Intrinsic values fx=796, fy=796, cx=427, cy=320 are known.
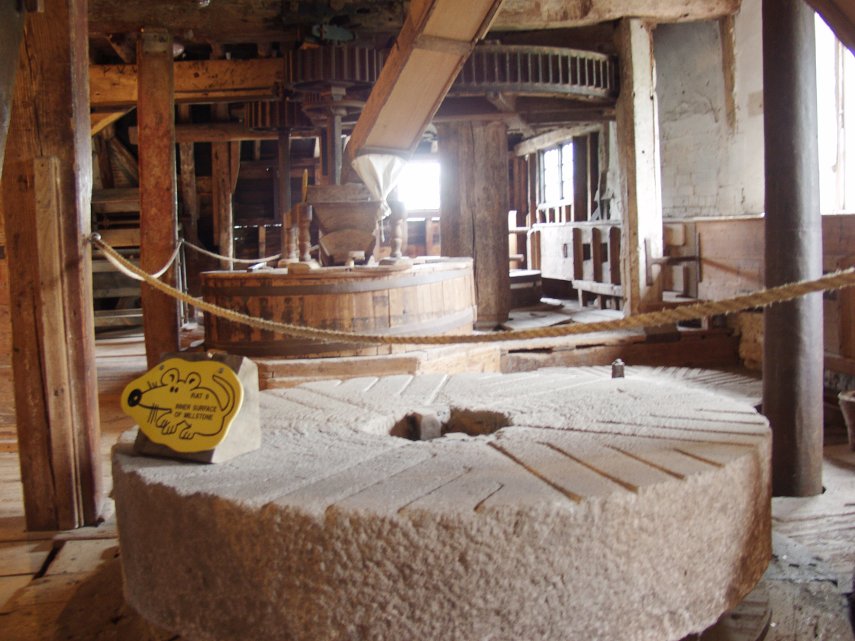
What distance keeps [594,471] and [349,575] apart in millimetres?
690

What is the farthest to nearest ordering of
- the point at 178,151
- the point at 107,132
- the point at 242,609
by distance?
the point at 178,151, the point at 107,132, the point at 242,609

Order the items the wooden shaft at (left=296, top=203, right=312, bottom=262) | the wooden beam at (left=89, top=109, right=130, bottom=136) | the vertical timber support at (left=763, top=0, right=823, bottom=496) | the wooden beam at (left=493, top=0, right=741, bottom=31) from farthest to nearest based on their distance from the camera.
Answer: the wooden beam at (left=89, top=109, right=130, bottom=136) < the wooden beam at (left=493, top=0, right=741, bottom=31) < the wooden shaft at (left=296, top=203, right=312, bottom=262) < the vertical timber support at (left=763, top=0, right=823, bottom=496)

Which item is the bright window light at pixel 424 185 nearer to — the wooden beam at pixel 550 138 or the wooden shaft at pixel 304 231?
the wooden beam at pixel 550 138

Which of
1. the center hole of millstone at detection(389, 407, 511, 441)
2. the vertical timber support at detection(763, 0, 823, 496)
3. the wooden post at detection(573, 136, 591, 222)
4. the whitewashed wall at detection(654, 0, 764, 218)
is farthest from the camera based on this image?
the wooden post at detection(573, 136, 591, 222)

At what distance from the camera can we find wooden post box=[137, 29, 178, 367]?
6.03 meters

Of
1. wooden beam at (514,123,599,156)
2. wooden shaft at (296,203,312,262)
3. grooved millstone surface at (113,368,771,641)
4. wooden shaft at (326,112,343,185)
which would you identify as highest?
wooden beam at (514,123,599,156)

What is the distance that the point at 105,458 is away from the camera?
449cm

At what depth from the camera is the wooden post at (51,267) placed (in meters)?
3.22

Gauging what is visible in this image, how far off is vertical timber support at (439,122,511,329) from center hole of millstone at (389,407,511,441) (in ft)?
15.2

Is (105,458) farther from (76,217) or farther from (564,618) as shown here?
(564,618)

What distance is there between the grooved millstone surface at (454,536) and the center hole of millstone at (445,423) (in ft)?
1.15

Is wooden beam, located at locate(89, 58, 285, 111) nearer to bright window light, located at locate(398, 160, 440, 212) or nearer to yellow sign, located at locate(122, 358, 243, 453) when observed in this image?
yellow sign, located at locate(122, 358, 243, 453)

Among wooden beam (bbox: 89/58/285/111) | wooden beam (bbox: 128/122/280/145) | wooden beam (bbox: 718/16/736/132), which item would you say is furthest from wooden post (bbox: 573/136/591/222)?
wooden beam (bbox: 89/58/285/111)

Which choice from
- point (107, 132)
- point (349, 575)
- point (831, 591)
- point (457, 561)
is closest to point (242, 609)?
point (349, 575)
